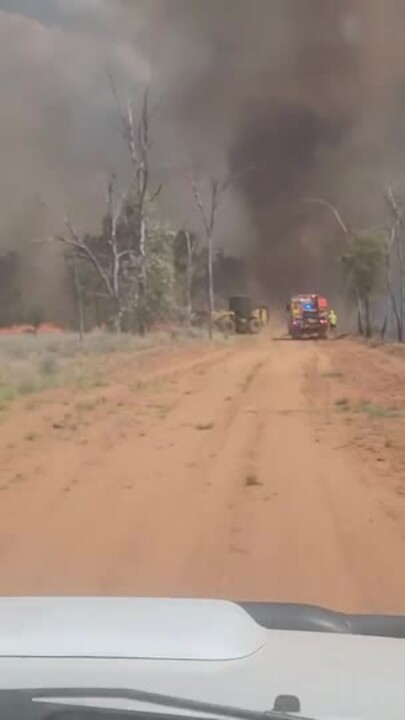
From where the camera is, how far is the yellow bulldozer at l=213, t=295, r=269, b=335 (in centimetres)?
4451

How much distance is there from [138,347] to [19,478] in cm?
1897

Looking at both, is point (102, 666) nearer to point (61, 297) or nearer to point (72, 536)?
point (72, 536)

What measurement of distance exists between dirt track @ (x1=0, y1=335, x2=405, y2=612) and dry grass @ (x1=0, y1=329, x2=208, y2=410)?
6.80 ft

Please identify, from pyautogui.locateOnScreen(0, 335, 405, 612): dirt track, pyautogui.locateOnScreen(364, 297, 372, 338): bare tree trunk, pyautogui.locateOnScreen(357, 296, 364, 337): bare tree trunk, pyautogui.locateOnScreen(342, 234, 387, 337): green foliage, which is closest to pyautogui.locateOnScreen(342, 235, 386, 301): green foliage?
pyautogui.locateOnScreen(342, 234, 387, 337): green foliage

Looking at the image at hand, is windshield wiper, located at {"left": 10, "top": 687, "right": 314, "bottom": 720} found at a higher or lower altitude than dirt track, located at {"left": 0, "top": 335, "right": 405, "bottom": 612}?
higher

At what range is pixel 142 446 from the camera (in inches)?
337

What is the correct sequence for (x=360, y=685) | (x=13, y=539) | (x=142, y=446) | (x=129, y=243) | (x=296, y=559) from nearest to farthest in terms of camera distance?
(x=360, y=685), (x=296, y=559), (x=13, y=539), (x=142, y=446), (x=129, y=243)

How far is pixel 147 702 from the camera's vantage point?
1.40 metres

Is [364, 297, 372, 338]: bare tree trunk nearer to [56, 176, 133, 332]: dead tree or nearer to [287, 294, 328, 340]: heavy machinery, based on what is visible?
[287, 294, 328, 340]: heavy machinery

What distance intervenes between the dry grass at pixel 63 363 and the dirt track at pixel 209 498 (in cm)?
207

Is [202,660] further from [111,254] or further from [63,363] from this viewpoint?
[111,254]

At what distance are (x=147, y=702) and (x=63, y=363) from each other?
18.1 m

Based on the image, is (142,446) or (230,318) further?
(230,318)

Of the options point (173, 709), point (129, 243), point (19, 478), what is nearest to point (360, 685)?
point (173, 709)
